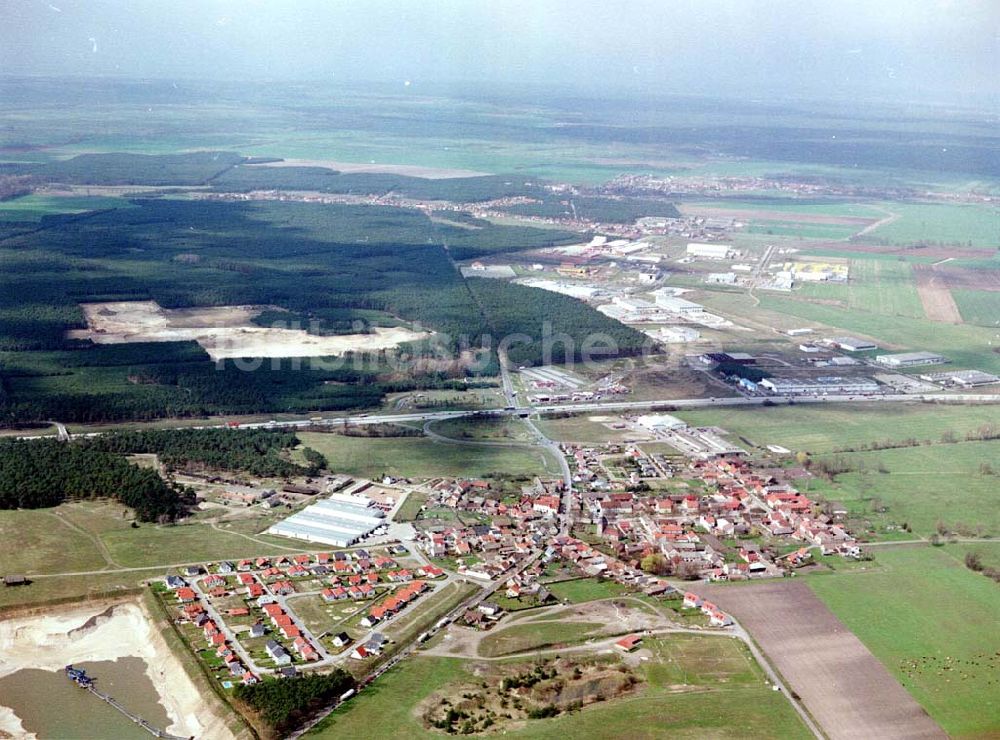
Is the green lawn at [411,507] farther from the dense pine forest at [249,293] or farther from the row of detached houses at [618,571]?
the dense pine forest at [249,293]

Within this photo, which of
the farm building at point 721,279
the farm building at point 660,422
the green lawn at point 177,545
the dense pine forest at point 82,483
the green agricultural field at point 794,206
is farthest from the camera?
the green agricultural field at point 794,206

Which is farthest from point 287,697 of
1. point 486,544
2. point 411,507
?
point 411,507

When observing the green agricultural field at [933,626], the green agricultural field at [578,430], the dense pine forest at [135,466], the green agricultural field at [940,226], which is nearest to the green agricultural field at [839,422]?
the green agricultural field at [578,430]

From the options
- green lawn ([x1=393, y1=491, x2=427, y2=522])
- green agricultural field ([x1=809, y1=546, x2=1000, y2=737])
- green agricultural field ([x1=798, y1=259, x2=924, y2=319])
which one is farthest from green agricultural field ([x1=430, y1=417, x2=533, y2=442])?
green agricultural field ([x1=798, y1=259, x2=924, y2=319])

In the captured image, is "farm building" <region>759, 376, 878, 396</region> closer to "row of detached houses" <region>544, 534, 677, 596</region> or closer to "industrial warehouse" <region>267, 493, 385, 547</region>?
"row of detached houses" <region>544, 534, 677, 596</region>

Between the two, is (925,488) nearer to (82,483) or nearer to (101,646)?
(101,646)

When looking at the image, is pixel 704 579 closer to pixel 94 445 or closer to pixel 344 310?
pixel 94 445
